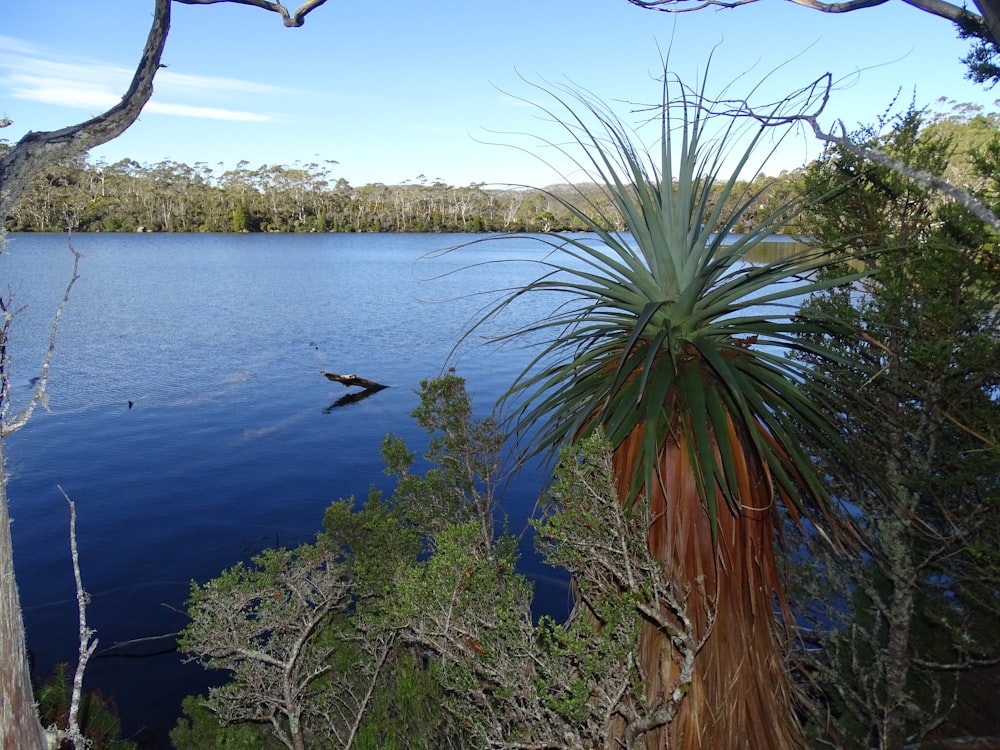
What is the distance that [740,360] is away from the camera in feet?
12.0

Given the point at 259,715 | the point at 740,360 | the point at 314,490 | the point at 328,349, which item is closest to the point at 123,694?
the point at 314,490

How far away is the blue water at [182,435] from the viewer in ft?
53.6

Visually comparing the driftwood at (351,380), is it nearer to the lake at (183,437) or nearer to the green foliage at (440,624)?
the lake at (183,437)

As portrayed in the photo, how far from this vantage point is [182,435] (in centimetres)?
2620

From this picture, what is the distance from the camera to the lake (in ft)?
52.9

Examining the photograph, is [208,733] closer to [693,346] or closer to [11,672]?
[11,672]

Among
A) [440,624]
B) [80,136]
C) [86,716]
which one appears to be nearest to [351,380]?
[86,716]

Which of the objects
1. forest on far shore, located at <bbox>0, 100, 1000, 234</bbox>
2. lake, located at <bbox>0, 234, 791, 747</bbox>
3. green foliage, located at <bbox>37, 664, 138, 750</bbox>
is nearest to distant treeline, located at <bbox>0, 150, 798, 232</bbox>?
forest on far shore, located at <bbox>0, 100, 1000, 234</bbox>

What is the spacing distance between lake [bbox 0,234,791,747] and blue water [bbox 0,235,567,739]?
79mm

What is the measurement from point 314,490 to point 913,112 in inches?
755

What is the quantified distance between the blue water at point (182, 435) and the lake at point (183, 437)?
0.08 m

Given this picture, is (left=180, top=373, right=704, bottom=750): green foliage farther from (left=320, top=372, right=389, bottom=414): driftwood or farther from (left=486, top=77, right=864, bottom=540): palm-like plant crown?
(left=320, top=372, right=389, bottom=414): driftwood

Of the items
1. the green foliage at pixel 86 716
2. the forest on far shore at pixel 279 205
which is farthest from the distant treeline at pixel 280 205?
the green foliage at pixel 86 716

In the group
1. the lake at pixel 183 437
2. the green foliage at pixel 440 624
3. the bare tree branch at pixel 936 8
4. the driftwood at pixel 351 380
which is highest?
the bare tree branch at pixel 936 8
